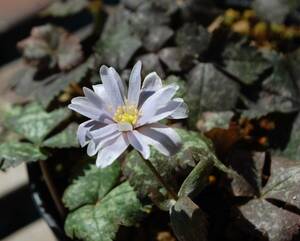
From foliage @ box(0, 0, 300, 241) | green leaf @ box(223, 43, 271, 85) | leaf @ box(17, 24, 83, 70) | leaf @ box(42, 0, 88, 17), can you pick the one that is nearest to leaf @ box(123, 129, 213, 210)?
foliage @ box(0, 0, 300, 241)

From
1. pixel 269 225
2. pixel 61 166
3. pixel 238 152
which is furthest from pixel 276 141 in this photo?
pixel 61 166

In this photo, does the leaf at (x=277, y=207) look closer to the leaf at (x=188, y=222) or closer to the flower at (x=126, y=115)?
the leaf at (x=188, y=222)

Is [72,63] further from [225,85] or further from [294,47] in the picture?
[294,47]

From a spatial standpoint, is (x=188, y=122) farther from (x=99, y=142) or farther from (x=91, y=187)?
(x=99, y=142)

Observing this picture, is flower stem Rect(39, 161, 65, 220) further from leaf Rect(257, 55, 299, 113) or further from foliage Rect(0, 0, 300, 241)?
leaf Rect(257, 55, 299, 113)

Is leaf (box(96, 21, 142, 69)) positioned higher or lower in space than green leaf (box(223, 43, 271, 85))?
higher

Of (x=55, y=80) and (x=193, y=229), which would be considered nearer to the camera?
(x=193, y=229)
